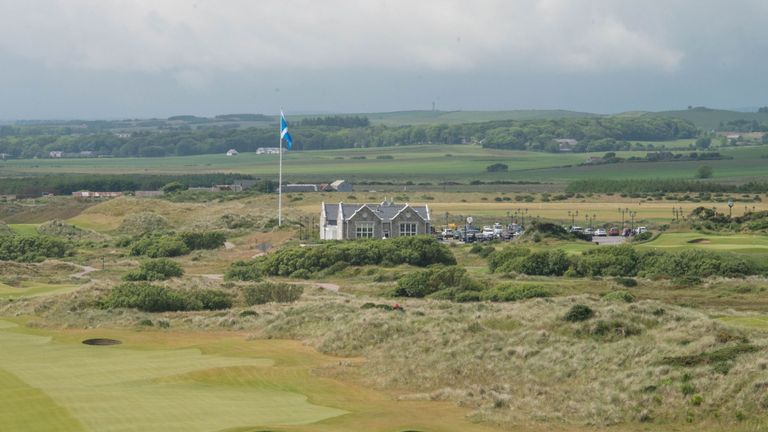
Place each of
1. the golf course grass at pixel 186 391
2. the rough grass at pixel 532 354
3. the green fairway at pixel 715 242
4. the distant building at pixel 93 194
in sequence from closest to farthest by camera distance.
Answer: the golf course grass at pixel 186 391
the rough grass at pixel 532 354
the green fairway at pixel 715 242
the distant building at pixel 93 194

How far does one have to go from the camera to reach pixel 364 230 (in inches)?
3706

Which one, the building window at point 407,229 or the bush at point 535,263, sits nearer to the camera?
the bush at point 535,263

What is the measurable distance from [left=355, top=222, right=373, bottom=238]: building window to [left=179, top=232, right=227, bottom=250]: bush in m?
12.2

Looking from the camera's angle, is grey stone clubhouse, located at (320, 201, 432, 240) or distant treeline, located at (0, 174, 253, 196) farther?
distant treeline, located at (0, 174, 253, 196)

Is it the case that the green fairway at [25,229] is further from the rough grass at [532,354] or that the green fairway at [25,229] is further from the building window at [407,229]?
the rough grass at [532,354]

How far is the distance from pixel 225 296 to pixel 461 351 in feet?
77.6

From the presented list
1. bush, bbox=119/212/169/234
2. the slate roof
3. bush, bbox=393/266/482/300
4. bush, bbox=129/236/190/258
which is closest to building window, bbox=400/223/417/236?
the slate roof

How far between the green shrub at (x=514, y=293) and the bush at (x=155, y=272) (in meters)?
21.3

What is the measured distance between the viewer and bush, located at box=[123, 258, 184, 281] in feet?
239

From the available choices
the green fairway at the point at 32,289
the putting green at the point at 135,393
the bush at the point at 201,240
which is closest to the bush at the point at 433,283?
the green fairway at the point at 32,289

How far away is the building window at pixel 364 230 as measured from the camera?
9412 centimetres

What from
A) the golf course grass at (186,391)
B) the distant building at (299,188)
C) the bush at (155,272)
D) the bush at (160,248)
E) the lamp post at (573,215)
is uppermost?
the golf course grass at (186,391)

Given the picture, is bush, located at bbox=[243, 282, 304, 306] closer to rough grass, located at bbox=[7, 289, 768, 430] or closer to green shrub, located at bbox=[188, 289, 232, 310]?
green shrub, located at bbox=[188, 289, 232, 310]

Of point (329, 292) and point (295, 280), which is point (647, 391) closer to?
point (329, 292)
